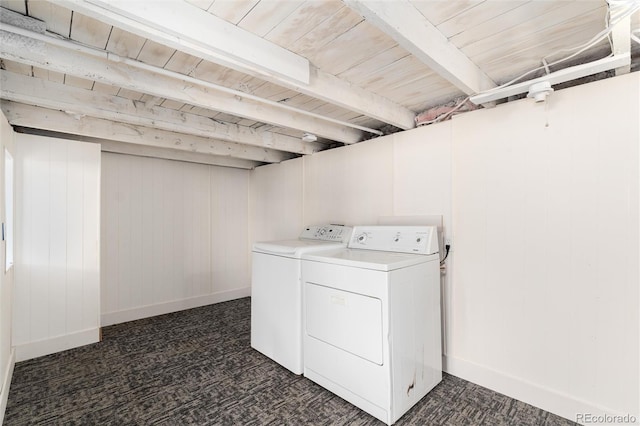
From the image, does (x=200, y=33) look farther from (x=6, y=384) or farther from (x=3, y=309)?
(x=6, y=384)

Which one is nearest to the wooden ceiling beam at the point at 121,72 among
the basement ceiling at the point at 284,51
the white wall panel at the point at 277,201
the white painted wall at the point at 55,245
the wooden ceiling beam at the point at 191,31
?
the basement ceiling at the point at 284,51

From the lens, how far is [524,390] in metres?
2.02

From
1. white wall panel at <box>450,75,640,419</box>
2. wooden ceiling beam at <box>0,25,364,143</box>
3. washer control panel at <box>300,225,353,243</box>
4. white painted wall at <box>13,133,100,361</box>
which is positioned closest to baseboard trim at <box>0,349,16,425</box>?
white painted wall at <box>13,133,100,361</box>

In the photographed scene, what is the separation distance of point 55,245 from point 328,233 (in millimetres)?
2571

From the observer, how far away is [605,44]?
1682 millimetres

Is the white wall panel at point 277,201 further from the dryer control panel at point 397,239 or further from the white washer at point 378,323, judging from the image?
the white washer at point 378,323

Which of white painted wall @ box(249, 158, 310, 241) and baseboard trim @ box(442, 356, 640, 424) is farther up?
white painted wall @ box(249, 158, 310, 241)

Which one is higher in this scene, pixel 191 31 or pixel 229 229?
pixel 191 31

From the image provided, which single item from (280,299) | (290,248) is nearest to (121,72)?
(290,248)

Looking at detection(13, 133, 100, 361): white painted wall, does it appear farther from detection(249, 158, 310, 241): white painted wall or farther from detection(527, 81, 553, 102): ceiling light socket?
detection(527, 81, 553, 102): ceiling light socket

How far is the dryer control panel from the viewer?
7.50ft

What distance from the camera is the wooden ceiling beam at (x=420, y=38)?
1.21 meters

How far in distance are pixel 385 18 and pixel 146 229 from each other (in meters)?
3.76

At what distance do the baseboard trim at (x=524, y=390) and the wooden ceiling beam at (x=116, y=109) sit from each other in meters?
2.74
